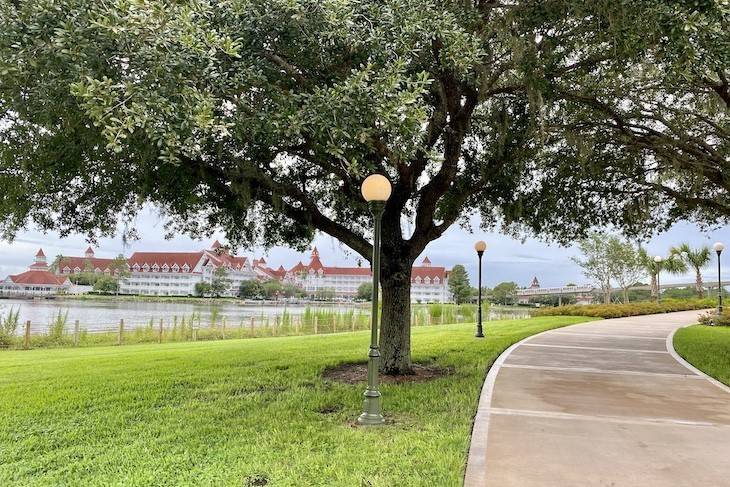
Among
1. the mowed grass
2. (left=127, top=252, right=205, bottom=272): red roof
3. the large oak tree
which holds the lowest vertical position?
the mowed grass

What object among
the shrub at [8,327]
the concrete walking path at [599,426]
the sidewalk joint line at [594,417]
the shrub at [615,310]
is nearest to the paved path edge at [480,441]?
the concrete walking path at [599,426]

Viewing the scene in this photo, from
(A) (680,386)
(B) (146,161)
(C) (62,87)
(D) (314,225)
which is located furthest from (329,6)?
(A) (680,386)

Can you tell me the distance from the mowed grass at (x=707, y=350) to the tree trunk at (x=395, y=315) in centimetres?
515

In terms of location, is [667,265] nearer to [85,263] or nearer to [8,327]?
[8,327]

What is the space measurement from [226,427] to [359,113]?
141 inches

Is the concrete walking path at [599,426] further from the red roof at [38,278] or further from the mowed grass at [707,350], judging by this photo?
the red roof at [38,278]

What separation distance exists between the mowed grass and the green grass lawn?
399cm

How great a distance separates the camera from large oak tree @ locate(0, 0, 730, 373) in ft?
15.0

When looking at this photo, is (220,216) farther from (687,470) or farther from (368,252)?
(687,470)

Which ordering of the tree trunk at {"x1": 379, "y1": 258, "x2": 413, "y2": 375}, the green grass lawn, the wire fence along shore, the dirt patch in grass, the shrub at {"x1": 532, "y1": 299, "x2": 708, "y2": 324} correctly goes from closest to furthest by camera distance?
1. the green grass lawn
2. the dirt patch in grass
3. the tree trunk at {"x1": 379, "y1": 258, "x2": 413, "y2": 375}
4. the wire fence along shore
5. the shrub at {"x1": 532, "y1": 299, "x2": 708, "y2": 324}

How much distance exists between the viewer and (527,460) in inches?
175

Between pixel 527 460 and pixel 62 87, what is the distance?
212 inches

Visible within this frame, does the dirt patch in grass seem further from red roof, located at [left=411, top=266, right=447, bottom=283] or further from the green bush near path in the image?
red roof, located at [left=411, top=266, right=447, bottom=283]

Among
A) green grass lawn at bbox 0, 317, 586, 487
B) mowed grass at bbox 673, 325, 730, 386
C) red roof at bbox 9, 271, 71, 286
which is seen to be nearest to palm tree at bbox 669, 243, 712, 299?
mowed grass at bbox 673, 325, 730, 386
